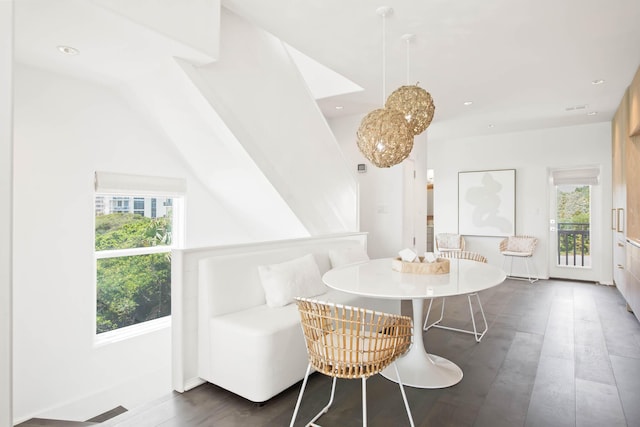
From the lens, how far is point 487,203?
267 inches

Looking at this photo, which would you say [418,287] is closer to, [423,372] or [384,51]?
[423,372]

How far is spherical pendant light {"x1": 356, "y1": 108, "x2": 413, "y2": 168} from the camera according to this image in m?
2.55

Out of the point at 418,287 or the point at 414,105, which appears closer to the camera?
the point at 418,287

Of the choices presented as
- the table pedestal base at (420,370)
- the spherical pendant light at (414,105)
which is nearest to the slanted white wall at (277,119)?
the spherical pendant light at (414,105)

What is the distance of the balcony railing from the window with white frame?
606 centimetres

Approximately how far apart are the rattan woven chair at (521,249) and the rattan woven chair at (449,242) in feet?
2.23

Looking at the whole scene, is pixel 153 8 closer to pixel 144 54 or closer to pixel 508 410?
pixel 144 54

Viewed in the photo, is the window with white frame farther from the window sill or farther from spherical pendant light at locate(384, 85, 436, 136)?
spherical pendant light at locate(384, 85, 436, 136)

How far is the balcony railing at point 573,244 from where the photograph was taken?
6.23 m

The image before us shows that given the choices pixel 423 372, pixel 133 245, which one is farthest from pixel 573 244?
pixel 133 245

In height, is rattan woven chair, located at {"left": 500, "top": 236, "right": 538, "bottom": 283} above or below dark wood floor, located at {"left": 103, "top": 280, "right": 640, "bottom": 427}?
above

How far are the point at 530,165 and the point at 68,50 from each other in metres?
6.56

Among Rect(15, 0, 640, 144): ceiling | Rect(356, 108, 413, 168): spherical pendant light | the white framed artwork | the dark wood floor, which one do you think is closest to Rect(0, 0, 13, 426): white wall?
Rect(15, 0, 640, 144): ceiling

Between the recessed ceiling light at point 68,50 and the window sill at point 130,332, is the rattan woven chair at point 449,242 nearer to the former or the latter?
the window sill at point 130,332
